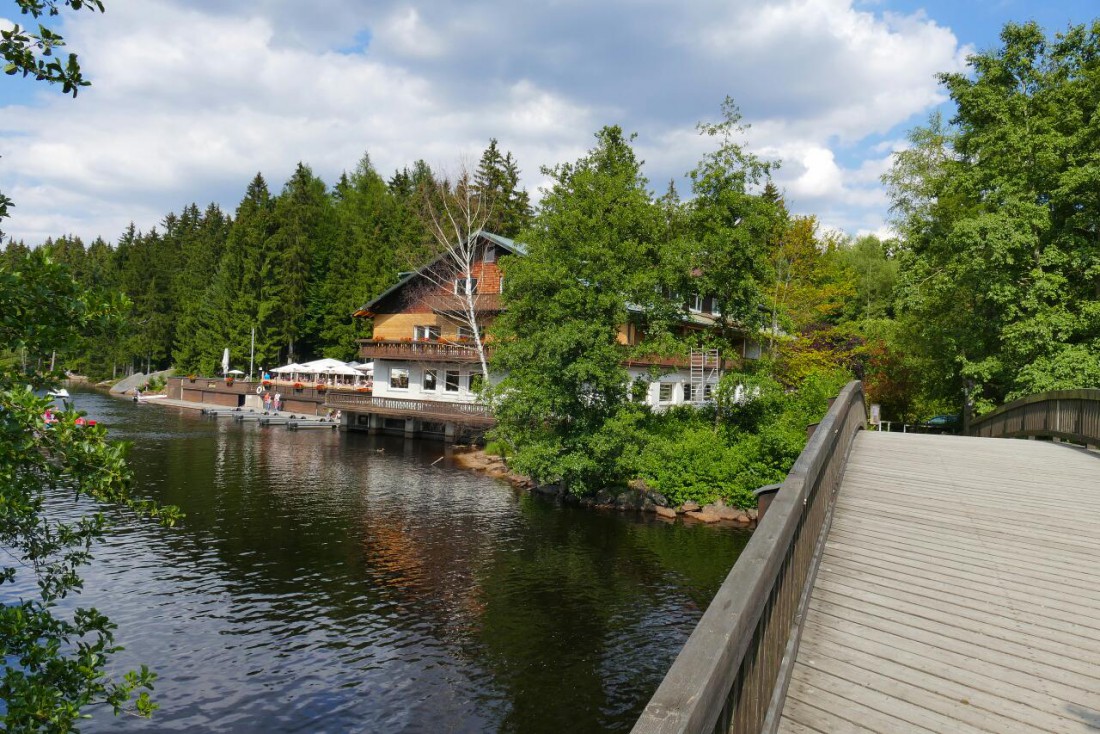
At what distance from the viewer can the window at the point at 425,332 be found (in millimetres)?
48031

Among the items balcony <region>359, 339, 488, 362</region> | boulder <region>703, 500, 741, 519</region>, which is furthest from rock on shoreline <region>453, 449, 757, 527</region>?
balcony <region>359, 339, 488, 362</region>

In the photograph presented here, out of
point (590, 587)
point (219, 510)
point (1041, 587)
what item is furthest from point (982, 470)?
point (219, 510)

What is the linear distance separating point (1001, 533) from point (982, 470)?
364 cm

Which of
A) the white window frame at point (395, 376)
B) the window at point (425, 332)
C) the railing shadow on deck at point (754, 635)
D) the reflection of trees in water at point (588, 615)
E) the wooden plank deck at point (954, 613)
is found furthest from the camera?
the white window frame at point (395, 376)

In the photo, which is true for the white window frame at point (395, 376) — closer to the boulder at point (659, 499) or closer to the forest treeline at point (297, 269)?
the forest treeline at point (297, 269)

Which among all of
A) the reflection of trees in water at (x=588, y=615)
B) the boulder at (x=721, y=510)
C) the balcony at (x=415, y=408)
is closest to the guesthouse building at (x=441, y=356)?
the balcony at (x=415, y=408)

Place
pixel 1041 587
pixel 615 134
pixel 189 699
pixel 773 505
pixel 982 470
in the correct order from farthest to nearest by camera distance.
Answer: pixel 615 134 → pixel 189 699 → pixel 982 470 → pixel 1041 587 → pixel 773 505

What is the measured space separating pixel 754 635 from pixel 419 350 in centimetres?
4260

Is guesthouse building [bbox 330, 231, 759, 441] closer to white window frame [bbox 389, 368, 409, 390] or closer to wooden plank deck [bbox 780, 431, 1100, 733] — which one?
white window frame [bbox 389, 368, 409, 390]

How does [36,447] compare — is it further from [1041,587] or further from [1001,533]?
[1001,533]

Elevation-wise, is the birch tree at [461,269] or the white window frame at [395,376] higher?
the birch tree at [461,269]

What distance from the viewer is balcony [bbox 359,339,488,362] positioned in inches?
1676

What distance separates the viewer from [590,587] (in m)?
16.8

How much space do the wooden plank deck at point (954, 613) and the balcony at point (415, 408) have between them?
92.4ft
